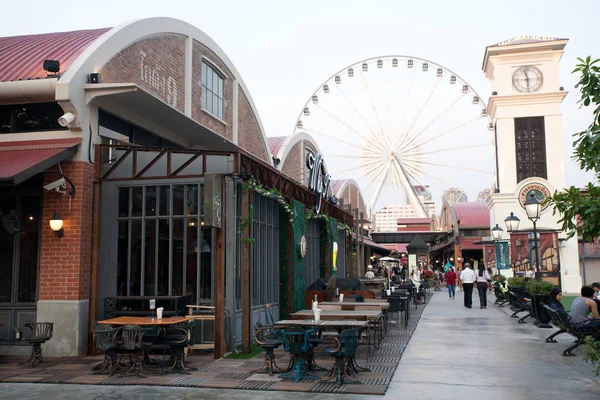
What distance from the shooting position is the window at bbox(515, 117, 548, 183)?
39.0 metres

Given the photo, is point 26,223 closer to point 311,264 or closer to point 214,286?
point 214,286

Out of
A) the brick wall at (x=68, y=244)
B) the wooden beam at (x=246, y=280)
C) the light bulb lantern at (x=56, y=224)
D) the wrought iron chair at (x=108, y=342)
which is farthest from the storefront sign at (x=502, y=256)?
the wrought iron chair at (x=108, y=342)

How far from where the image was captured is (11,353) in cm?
1088

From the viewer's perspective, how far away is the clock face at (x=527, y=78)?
39500 mm

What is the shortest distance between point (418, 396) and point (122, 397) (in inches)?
146

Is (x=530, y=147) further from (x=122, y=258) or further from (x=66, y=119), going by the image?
(x=66, y=119)

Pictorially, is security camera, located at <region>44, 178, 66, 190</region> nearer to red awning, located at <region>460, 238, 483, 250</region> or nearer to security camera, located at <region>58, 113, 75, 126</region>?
security camera, located at <region>58, 113, 75, 126</region>

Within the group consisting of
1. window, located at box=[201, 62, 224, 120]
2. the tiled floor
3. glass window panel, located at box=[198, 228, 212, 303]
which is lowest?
the tiled floor

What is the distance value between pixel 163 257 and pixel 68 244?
1.72 meters

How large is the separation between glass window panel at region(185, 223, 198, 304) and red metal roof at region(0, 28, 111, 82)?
3.86m

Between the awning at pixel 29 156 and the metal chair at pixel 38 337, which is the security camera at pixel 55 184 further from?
the metal chair at pixel 38 337

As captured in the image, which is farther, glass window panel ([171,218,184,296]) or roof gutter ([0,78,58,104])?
glass window panel ([171,218,184,296])

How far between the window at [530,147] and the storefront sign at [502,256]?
1132 centimetres

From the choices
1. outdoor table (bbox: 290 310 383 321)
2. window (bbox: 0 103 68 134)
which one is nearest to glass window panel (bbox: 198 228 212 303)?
outdoor table (bbox: 290 310 383 321)
